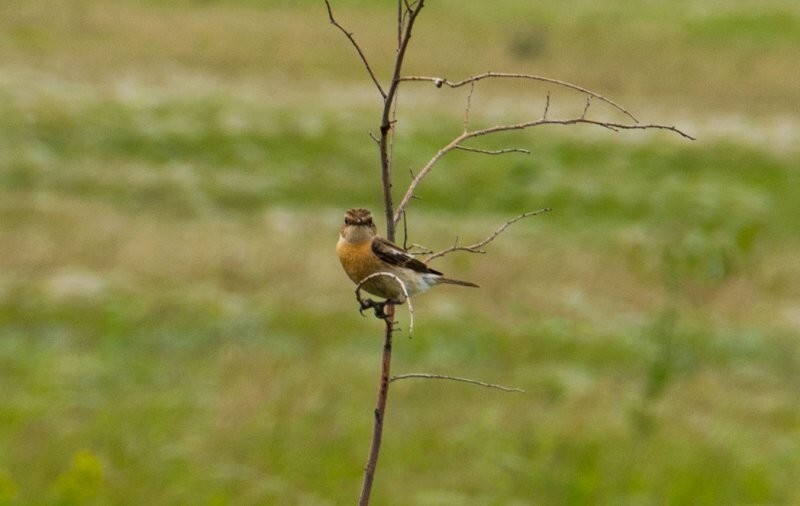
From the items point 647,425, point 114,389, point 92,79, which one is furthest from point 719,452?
point 92,79

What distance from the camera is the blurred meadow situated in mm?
8867

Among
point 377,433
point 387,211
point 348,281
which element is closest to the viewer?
point 377,433

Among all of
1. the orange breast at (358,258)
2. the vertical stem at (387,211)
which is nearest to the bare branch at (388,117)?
the vertical stem at (387,211)

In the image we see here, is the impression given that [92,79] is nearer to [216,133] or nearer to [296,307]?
[216,133]

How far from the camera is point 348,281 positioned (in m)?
19.3

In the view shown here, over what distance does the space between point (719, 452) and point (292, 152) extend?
70.1 feet

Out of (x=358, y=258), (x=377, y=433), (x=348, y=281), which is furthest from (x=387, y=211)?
(x=348, y=281)

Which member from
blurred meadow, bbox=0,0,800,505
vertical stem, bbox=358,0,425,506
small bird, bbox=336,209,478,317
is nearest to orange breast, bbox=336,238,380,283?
small bird, bbox=336,209,478,317

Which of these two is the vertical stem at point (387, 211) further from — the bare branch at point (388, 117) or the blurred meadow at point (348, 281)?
the blurred meadow at point (348, 281)

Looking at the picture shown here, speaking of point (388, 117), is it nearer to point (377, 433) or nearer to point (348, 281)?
point (377, 433)

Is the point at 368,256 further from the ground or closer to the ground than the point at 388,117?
closer to the ground

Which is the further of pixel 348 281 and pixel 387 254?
pixel 348 281

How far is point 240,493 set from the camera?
761 centimetres

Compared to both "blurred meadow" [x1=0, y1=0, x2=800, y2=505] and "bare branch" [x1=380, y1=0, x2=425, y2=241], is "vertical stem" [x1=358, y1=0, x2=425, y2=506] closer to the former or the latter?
"bare branch" [x1=380, y1=0, x2=425, y2=241]
